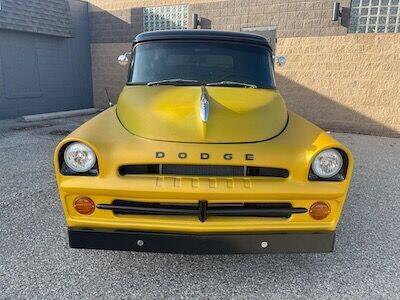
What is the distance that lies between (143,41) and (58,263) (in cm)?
246

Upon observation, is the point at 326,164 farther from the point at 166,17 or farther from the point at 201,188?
the point at 166,17

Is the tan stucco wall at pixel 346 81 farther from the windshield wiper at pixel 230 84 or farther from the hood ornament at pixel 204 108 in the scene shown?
the hood ornament at pixel 204 108

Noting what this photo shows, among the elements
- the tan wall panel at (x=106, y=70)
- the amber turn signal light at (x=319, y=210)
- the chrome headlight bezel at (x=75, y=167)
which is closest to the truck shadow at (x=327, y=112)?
the tan wall panel at (x=106, y=70)

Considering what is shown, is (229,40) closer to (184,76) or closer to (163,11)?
(184,76)

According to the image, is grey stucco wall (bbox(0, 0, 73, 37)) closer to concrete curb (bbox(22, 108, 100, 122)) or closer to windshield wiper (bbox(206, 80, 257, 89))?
concrete curb (bbox(22, 108, 100, 122))

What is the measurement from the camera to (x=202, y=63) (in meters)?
3.59

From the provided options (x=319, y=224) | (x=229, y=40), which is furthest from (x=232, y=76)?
(x=319, y=224)

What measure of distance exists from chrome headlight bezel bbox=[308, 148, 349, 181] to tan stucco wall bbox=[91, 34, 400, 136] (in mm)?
7941

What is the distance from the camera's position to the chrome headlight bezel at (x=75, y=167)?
2.41 metres

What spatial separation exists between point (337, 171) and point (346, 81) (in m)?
8.29

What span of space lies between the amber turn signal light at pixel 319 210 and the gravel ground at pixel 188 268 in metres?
0.62

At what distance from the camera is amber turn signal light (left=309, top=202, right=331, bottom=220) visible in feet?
7.96

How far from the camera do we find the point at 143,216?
242 cm

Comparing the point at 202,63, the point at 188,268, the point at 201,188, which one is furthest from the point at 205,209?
the point at 202,63
